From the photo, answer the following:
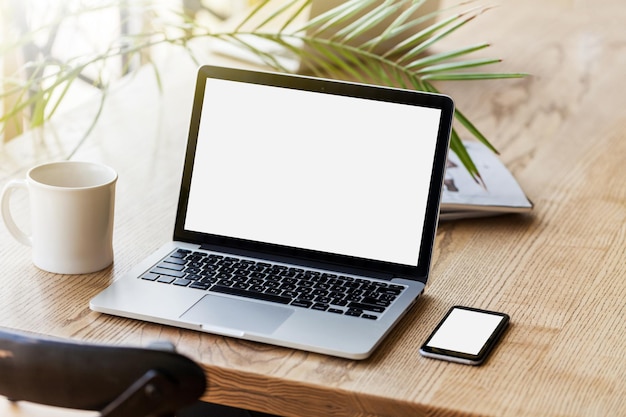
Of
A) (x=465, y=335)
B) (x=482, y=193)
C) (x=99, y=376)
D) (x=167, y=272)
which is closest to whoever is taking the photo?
(x=99, y=376)

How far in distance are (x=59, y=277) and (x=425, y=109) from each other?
49cm

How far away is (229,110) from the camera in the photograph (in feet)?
3.77

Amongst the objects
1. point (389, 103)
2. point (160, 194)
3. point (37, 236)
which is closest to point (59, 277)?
point (37, 236)

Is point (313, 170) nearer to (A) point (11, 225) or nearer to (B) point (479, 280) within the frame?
(B) point (479, 280)

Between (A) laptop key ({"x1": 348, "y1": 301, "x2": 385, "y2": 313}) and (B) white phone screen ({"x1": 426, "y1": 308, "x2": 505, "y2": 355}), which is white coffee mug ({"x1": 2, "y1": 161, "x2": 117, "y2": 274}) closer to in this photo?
(A) laptop key ({"x1": 348, "y1": 301, "x2": 385, "y2": 313})

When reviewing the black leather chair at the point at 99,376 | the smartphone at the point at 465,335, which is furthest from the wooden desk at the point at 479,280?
the black leather chair at the point at 99,376

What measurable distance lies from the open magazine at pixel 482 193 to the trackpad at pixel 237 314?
0.42 metres

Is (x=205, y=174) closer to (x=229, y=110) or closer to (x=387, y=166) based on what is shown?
(x=229, y=110)

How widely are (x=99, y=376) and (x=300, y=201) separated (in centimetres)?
47

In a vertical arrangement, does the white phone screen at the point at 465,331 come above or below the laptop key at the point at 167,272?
below

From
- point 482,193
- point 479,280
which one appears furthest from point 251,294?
point 482,193

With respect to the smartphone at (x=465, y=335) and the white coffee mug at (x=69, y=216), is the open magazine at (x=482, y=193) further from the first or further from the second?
the white coffee mug at (x=69, y=216)

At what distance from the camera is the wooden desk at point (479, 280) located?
33.9 inches

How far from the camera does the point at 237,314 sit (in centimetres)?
97
